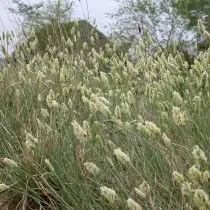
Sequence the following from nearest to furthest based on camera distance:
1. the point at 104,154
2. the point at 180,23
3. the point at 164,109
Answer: the point at 104,154 < the point at 164,109 < the point at 180,23

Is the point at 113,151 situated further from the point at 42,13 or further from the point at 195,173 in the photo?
the point at 42,13

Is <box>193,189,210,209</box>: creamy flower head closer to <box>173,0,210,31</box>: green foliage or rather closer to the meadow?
the meadow

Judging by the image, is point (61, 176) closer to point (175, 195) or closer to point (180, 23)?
point (175, 195)

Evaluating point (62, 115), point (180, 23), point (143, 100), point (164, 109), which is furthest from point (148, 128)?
point (180, 23)

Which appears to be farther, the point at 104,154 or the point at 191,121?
the point at 191,121

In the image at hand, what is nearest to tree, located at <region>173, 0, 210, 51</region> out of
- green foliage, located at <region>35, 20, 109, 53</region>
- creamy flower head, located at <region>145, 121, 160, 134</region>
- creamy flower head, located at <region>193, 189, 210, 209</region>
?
green foliage, located at <region>35, 20, 109, 53</region>

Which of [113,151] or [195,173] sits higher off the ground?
[195,173]

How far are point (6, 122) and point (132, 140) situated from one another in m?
1.10

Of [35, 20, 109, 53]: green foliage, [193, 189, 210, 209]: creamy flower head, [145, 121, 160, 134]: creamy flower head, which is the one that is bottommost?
[35, 20, 109, 53]: green foliage

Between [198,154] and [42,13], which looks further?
[42,13]

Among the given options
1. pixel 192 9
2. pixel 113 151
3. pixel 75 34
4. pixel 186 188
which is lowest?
pixel 192 9

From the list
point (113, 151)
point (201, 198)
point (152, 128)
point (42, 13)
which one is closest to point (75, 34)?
point (42, 13)

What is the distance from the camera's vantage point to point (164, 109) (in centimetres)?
256

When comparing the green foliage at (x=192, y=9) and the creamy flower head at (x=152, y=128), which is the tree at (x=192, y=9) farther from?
the creamy flower head at (x=152, y=128)
